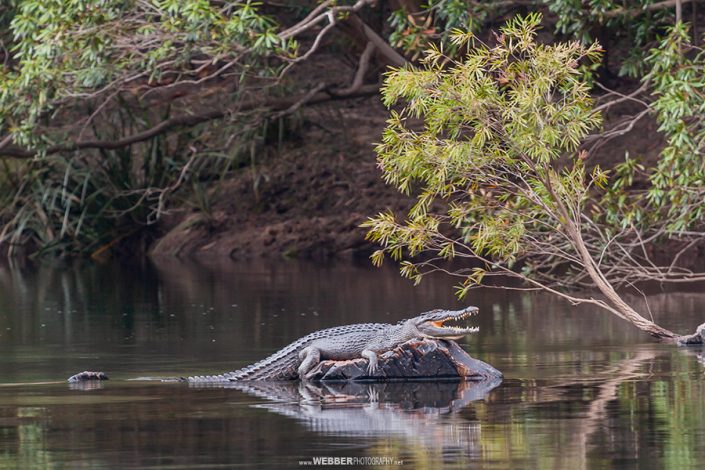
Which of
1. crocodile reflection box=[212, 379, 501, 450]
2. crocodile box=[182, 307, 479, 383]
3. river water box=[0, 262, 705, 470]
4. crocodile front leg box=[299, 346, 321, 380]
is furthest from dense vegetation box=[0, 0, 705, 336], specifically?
crocodile reflection box=[212, 379, 501, 450]

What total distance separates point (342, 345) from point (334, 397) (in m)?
1.38

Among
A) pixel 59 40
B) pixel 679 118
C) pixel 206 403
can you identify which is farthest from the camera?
pixel 59 40

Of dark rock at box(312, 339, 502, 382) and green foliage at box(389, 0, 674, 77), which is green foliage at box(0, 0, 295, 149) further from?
dark rock at box(312, 339, 502, 382)

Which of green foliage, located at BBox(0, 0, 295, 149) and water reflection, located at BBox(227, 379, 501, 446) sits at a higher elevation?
green foliage, located at BBox(0, 0, 295, 149)

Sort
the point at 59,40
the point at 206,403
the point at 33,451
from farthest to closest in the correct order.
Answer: the point at 59,40
the point at 206,403
the point at 33,451

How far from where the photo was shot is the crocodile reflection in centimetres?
1173

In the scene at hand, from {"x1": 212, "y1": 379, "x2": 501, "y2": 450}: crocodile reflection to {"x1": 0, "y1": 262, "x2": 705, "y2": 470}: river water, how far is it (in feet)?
0.07

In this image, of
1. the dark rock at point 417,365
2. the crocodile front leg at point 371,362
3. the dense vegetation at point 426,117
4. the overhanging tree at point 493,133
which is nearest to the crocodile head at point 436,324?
the dark rock at point 417,365

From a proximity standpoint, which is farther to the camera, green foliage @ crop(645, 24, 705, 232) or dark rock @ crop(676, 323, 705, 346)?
green foliage @ crop(645, 24, 705, 232)

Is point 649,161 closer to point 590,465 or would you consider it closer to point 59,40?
point 59,40

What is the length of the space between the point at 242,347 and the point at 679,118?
6.70 m

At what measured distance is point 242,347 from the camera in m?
18.6

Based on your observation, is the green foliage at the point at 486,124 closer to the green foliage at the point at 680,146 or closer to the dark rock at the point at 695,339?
the dark rock at the point at 695,339

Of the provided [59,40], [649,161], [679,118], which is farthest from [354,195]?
[679,118]
